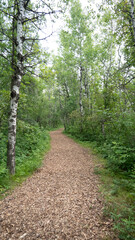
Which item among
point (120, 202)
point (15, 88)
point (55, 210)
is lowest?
point (55, 210)

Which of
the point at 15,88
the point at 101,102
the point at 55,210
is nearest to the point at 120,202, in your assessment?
the point at 55,210

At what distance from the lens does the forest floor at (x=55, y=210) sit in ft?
8.29

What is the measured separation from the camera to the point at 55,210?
3.22 meters

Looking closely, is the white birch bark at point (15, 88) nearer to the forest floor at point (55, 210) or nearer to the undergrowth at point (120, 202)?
the forest floor at point (55, 210)

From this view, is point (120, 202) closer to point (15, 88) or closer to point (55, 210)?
point (55, 210)

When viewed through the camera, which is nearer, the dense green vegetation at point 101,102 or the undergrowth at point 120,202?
the undergrowth at point 120,202

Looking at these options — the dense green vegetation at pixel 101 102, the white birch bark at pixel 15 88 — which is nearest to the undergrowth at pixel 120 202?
the dense green vegetation at pixel 101 102

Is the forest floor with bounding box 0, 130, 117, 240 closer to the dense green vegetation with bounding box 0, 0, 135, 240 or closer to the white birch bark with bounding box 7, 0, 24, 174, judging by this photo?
the dense green vegetation with bounding box 0, 0, 135, 240

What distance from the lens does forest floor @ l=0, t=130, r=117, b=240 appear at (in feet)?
8.29

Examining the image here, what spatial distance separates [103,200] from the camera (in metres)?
3.46

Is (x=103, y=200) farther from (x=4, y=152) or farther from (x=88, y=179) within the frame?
(x=4, y=152)

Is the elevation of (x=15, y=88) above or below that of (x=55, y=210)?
above

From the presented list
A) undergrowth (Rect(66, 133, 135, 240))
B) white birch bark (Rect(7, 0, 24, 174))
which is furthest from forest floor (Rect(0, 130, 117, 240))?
white birch bark (Rect(7, 0, 24, 174))

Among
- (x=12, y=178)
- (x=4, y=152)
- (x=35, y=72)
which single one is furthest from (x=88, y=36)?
(x=12, y=178)
